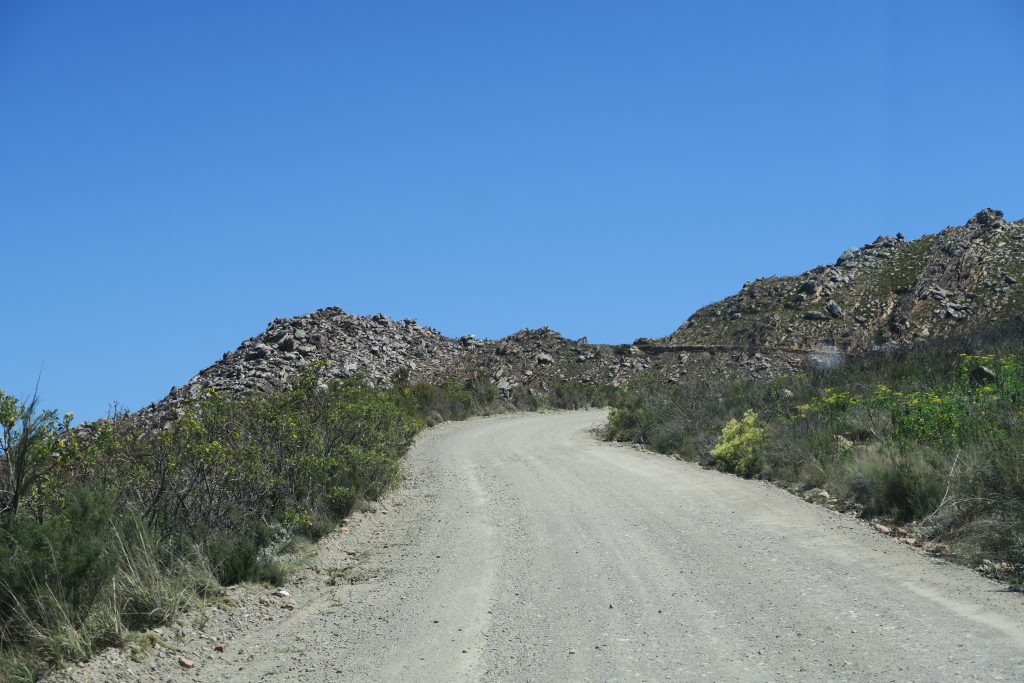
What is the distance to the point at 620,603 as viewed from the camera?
9547mm

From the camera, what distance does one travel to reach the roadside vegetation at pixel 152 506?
27.6ft

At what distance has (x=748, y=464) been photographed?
18.4 meters

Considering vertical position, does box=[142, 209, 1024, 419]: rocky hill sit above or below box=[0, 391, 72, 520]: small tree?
above

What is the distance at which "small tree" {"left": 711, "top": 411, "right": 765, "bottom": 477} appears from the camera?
18406 mm

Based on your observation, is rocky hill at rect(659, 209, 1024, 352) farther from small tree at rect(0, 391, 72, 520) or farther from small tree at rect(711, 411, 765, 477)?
small tree at rect(0, 391, 72, 520)

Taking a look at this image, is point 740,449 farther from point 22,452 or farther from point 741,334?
point 741,334

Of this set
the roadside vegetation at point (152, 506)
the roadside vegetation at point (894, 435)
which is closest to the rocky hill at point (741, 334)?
the roadside vegetation at point (894, 435)

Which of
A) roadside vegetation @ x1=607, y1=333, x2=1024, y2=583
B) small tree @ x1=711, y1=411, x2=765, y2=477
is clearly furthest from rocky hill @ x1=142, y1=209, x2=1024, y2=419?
small tree @ x1=711, y1=411, x2=765, y2=477

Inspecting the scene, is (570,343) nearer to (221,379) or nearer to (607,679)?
(221,379)

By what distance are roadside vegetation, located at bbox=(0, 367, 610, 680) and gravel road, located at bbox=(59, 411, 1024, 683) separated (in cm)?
59

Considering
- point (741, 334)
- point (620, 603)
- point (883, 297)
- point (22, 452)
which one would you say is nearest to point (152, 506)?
point (22, 452)

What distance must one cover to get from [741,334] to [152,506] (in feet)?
196

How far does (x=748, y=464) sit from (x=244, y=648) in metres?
12.1

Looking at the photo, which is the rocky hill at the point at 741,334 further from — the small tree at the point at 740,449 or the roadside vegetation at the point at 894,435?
the small tree at the point at 740,449
